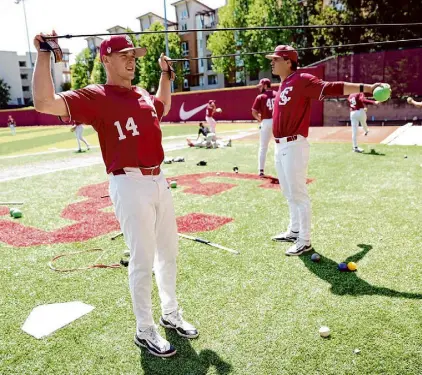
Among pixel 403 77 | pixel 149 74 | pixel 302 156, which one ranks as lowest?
pixel 302 156

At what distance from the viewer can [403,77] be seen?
913 inches

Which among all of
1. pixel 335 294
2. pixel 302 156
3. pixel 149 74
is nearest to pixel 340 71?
pixel 302 156

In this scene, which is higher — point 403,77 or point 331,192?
point 403,77

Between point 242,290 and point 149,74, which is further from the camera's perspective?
point 149,74

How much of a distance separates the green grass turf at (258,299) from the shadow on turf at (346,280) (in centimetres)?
1

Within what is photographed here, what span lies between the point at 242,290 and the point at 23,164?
47.2 feet

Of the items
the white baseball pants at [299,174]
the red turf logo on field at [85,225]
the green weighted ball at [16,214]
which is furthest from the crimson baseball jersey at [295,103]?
the green weighted ball at [16,214]

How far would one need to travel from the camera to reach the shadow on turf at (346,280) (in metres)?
4.27

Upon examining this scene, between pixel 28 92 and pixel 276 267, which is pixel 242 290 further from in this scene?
pixel 28 92

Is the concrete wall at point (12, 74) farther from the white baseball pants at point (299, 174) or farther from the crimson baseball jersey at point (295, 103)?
the white baseball pants at point (299, 174)

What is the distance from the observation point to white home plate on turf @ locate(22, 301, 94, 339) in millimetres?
3893

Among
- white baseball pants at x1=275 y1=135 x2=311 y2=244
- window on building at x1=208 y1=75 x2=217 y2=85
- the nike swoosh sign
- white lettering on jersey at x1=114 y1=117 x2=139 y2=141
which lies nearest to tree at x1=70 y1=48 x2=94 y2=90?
window on building at x1=208 y1=75 x2=217 y2=85

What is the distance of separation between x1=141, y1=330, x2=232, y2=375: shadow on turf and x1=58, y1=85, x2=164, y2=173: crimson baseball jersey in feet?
5.70

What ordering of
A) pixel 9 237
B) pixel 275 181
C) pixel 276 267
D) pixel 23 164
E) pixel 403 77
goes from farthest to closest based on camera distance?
1. pixel 403 77
2. pixel 23 164
3. pixel 275 181
4. pixel 9 237
5. pixel 276 267
